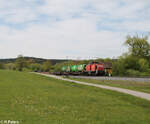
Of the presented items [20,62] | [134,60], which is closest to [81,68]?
[134,60]

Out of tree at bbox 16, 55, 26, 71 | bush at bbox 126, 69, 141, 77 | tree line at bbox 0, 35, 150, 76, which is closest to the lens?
bush at bbox 126, 69, 141, 77

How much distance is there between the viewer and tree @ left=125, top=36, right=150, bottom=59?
214 feet

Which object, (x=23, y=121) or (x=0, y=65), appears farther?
(x=0, y=65)

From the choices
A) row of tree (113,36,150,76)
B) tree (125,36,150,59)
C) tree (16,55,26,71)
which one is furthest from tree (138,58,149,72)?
tree (16,55,26,71)

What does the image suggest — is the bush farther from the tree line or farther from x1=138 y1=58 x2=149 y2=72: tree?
x1=138 y1=58 x2=149 y2=72: tree

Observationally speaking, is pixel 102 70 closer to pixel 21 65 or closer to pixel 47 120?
pixel 47 120

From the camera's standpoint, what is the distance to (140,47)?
6706cm

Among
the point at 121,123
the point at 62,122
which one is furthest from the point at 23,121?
the point at 121,123

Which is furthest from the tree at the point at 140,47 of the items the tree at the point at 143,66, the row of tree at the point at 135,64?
the tree at the point at 143,66

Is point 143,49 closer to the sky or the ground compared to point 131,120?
closer to the sky

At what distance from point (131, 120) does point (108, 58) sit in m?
77.5

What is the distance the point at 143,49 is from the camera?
65.9 metres

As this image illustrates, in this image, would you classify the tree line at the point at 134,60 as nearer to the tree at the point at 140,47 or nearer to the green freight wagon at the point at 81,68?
the tree at the point at 140,47

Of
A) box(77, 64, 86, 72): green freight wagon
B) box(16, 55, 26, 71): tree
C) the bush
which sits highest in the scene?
box(16, 55, 26, 71): tree
